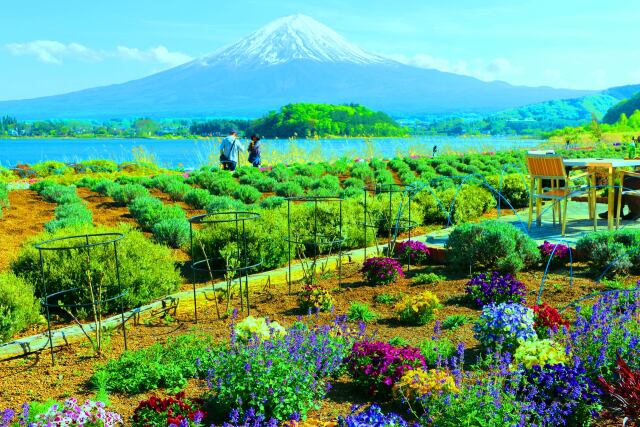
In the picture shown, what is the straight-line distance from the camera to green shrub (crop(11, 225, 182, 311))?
206 inches

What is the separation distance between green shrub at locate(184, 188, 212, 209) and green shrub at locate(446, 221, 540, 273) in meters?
5.11

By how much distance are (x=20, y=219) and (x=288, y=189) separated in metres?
5.06

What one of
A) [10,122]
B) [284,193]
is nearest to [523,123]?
[10,122]

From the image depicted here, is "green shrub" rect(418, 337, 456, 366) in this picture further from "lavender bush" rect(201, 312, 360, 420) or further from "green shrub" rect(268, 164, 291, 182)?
"green shrub" rect(268, 164, 291, 182)

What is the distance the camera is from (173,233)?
24.4 ft

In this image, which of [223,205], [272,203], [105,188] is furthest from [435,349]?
[105,188]

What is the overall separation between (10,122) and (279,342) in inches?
5687

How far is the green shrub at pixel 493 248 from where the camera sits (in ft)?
20.6

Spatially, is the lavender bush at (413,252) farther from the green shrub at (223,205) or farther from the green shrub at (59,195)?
the green shrub at (59,195)

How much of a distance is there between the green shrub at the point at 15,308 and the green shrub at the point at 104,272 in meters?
0.38

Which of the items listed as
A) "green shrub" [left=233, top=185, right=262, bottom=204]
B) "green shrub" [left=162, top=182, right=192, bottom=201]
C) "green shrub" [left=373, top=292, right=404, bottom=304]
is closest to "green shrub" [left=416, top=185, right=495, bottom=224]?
"green shrub" [left=233, top=185, right=262, bottom=204]

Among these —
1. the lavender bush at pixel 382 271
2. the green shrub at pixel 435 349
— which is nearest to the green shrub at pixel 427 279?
the lavender bush at pixel 382 271

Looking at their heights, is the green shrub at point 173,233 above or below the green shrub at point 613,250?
above

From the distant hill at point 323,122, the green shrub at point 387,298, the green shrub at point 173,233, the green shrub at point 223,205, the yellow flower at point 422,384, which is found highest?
the distant hill at point 323,122
